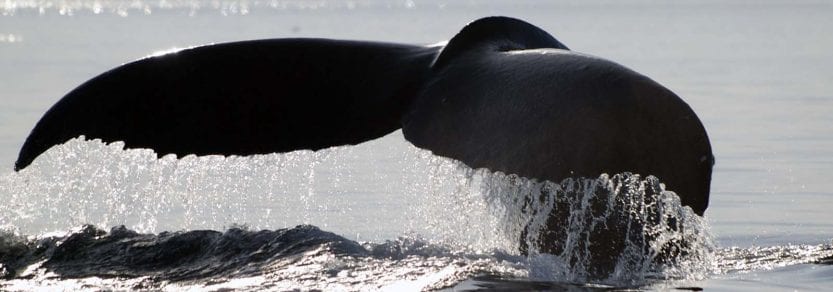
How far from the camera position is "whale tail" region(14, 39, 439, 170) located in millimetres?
5887

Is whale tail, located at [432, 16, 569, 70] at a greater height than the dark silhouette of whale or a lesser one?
greater

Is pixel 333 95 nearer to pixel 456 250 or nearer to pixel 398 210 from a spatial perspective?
pixel 456 250

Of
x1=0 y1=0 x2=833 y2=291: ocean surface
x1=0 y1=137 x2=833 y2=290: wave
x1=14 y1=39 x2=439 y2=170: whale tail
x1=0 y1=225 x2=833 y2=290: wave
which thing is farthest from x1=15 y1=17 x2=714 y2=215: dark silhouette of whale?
x1=0 y1=225 x2=833 y2=290: wave

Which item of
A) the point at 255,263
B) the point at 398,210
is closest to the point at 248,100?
the point at 255,263

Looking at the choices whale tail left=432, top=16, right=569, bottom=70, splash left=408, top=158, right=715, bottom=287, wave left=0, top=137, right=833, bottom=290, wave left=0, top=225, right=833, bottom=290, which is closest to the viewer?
splash left=408, top=158, right=715, bottom=287

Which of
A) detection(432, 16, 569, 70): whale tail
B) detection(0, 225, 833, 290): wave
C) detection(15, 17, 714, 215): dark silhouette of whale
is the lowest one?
detection(0, 225, 833, 290): wave

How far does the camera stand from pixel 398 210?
31.3 feet

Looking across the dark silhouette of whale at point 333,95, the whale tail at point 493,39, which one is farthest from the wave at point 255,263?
the whale tail at point 493,39

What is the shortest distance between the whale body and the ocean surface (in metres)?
0.31

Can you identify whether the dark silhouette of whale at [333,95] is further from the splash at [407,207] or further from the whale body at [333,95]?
the splash at [407,207]

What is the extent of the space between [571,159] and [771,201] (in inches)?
219

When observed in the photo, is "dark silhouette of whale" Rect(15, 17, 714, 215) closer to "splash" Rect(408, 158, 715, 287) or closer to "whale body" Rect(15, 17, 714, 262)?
"whale body" Rect(15, 17, 714, 262)

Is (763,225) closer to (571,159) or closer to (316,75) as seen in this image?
(316,75)

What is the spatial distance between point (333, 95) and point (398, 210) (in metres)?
3.62
